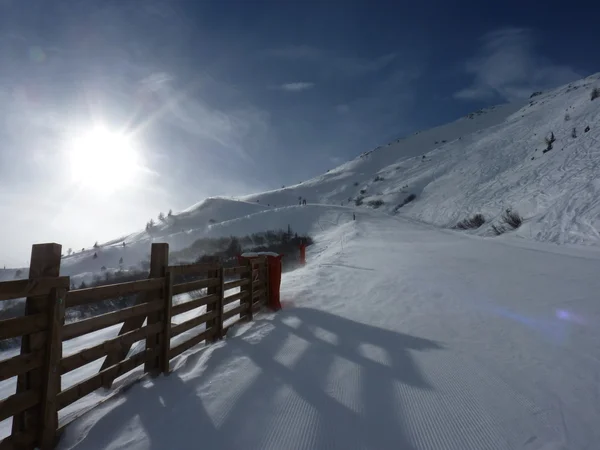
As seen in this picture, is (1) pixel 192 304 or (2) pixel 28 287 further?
(1) pixel 192 304

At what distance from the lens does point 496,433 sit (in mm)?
3012

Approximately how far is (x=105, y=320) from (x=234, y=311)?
3009 millimetres

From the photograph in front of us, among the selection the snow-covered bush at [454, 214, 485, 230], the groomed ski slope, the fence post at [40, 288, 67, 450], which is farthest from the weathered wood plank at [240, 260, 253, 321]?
the snow-covered bush at [454, 214, 485, 230]

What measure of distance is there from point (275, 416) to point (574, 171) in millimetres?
27647

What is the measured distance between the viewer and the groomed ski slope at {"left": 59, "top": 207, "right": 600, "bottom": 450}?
2.96 m

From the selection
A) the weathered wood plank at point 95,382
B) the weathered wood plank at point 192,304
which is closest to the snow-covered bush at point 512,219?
the weathered wood plank at point 192,304

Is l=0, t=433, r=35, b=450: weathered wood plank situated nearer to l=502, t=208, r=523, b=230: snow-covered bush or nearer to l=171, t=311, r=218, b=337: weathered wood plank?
l=171, t=311, r=218, b=337: weathered wood plank

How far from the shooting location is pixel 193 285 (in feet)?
16.4

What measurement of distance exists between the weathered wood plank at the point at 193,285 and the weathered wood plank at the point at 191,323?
44cm

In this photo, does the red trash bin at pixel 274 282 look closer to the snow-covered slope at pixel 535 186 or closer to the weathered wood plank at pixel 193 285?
the weathered wood plank at pixel 193 285

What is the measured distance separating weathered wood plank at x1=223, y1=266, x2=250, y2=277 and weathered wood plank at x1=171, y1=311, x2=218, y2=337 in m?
0.83

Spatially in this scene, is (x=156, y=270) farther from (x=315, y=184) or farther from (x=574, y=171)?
(x=315, y=184)

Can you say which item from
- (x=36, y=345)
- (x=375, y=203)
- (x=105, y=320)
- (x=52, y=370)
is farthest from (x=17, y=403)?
(x=375, y=203)

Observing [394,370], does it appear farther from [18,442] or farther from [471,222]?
[471,222]
